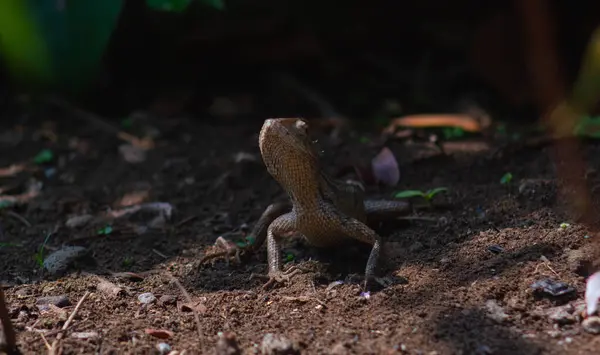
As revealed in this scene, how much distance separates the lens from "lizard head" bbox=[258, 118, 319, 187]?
3943 mm

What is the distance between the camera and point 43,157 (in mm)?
5703

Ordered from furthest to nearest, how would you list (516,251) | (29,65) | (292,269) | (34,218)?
(29,65) → (34,218) → (292,269) → (516,251)

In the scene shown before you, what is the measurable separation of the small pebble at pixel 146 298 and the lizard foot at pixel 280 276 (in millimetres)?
500

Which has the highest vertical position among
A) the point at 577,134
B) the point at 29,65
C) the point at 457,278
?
the point at 577,134

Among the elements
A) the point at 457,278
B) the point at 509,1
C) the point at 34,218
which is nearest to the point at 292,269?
the point at 457,278

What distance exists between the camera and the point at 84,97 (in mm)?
6535

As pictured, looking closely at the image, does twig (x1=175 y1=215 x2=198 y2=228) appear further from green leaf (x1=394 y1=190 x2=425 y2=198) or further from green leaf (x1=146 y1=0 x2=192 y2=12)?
green leaf (x1=146 y1=0 x2=192 y2=12)

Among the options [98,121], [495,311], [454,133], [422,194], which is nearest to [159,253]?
[422,194]

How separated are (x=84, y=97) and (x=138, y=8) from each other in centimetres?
86

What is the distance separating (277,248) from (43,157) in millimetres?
2479

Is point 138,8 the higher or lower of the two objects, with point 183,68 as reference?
higher

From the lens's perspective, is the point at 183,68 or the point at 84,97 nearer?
the point at 84,97

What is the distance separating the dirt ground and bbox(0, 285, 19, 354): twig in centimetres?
13

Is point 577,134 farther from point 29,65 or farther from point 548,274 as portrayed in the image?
point 29,65
